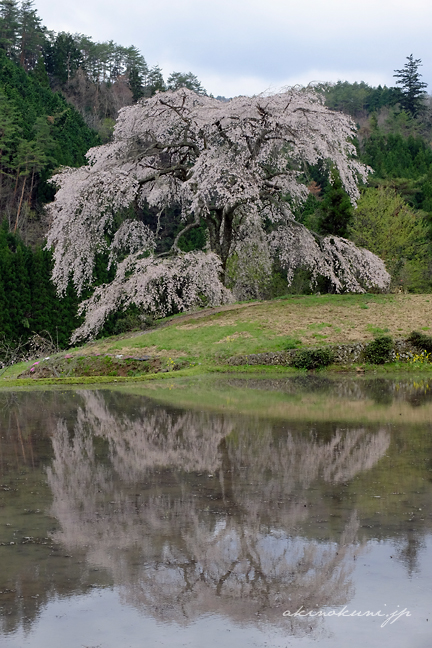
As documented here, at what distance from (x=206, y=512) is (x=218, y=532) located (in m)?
0.59

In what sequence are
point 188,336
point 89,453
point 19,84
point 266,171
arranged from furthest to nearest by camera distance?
point 19,84 → point 266,171 → point 188,336 → point 89,453

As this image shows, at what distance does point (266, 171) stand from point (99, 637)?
23892 millimetres

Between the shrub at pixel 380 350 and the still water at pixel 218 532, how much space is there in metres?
6.88

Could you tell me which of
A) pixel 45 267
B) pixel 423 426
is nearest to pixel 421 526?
pixel 423 426

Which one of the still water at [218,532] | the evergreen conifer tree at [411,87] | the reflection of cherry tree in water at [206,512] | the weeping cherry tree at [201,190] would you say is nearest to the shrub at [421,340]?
the weeping cherry tree at [201,190]

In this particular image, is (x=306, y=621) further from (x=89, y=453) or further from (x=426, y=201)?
(x=426, y=201)

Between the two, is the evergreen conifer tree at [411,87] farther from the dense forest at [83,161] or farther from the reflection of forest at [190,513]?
the reflection of forest at [190,513]

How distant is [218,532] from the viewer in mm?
6344

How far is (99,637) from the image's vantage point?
4.57 meters

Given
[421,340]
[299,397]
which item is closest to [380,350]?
[421,340]

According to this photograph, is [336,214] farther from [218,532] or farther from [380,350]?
[218,532]

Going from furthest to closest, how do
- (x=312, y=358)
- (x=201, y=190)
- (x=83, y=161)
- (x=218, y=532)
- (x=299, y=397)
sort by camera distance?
1. (x=83, y=161)
2. (x=201, y=190)
3. (x=312, y=358)
4. (x=299, y=397)
5. (x=218, y=532)

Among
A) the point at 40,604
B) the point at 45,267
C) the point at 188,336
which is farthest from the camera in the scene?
the point at 45,267

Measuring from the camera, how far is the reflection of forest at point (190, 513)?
17.0 feet
